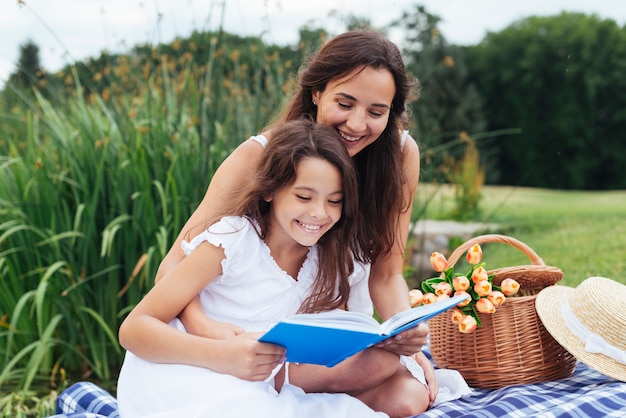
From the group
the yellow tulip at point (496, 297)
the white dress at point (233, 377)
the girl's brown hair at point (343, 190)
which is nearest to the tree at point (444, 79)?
the yellow tulip at point (496, 297)

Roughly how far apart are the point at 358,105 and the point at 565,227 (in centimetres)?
547

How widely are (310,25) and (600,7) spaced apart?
8549 mm

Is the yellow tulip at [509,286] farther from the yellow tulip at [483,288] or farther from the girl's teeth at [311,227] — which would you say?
the girl's teeth at [311,227]

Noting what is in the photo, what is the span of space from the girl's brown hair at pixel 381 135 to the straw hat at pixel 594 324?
0.66 meters

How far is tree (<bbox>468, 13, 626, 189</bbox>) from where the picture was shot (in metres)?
11.2

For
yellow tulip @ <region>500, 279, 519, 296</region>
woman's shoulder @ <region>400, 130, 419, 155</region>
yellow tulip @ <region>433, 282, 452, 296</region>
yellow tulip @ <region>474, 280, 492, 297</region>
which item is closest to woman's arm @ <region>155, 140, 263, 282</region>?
woman's shoulder @ <region>400, 130, 419, 155</region>

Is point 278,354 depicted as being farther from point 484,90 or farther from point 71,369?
point 484,90

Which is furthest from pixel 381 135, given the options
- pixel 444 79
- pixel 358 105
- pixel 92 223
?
pixel 444 79

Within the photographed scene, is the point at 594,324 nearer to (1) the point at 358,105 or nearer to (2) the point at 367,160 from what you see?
(2) the point at 367,160

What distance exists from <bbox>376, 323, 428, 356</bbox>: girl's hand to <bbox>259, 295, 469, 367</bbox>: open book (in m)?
0.12

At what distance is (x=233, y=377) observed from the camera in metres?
2.08

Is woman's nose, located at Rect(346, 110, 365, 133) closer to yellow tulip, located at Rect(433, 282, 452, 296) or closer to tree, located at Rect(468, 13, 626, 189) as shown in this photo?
yellow tulip, located at Rect(433, 282, 452, 296)

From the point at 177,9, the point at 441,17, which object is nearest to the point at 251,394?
the point at 177,9

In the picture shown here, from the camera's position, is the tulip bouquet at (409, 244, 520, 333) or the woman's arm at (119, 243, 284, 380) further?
the tulip bouquet at (409, 244, 520, 333)
